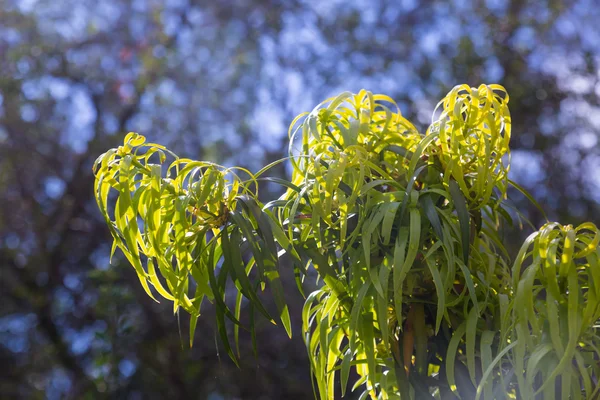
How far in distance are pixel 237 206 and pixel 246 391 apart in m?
2.26

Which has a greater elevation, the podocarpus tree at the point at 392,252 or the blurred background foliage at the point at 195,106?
the blurred background foliage at the point at 195,106

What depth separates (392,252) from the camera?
0.79 m

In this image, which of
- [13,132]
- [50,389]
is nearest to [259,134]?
[13,132]

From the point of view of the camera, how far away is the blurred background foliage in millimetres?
2908

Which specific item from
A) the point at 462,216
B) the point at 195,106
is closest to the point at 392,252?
the point at 462,216

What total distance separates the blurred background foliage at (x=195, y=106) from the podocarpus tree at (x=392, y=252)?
2037mm

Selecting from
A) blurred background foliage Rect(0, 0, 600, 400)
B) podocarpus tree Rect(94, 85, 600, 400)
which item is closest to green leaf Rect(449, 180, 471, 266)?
podocarpus tree Rect(94, 85, 600, 400)

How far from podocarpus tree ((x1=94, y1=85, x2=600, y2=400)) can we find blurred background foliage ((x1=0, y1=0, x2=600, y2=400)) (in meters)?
2.04

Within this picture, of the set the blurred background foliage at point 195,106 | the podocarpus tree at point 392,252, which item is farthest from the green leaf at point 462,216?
the blurred background foliage at point 195,106

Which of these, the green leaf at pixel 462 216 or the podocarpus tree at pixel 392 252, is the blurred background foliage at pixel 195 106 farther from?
the green leaf at pixel 462 216

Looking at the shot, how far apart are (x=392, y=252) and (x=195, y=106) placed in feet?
8.07

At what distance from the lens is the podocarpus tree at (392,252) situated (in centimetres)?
71

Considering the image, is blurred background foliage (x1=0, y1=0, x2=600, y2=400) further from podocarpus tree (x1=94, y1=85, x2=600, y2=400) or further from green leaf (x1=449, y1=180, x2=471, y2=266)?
green leaf (x1=449, y1=180, x2=471, y2=266)

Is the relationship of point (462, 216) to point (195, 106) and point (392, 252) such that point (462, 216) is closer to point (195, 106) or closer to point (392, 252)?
point (392, 252)
